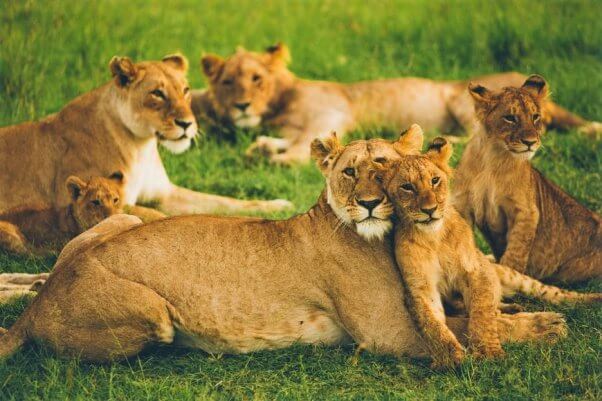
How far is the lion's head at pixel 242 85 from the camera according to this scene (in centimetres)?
792

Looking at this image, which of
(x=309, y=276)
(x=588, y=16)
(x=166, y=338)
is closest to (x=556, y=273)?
(x=309, y=276)

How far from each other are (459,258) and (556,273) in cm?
131

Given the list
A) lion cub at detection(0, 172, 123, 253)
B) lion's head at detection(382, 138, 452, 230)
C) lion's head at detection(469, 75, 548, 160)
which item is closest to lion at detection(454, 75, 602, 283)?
lion's head at detection(469, 75, 548, 160)

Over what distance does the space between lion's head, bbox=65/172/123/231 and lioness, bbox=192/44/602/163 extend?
2.08 meters

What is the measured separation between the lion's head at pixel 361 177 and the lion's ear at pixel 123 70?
2.10 metres

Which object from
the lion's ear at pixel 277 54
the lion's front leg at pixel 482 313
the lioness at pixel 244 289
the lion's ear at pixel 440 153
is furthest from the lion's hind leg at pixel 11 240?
the lion's ear at pixel 277 54

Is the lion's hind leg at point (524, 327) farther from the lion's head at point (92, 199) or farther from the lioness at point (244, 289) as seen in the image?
the lion's head at point (92, 199)

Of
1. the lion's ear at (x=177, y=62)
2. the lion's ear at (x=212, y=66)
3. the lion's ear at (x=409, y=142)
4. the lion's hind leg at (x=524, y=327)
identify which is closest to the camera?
the lion's hind leg at (x=524, y=327)

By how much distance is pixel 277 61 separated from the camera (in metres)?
8.19

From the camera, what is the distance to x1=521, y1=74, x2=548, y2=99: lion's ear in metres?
5.34

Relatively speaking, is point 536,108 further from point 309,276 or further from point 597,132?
point 597,132

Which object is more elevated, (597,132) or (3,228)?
(3,228)

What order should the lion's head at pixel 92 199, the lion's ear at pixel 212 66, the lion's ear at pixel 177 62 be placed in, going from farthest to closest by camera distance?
the lion's ear at pixel 212 66 < the lion's ear at pixel 177 62 < the lion's head at pixel 92 199

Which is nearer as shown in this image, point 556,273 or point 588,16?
point 556,273
